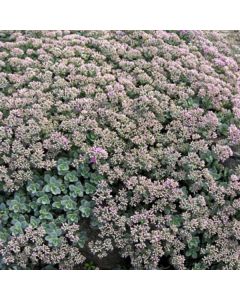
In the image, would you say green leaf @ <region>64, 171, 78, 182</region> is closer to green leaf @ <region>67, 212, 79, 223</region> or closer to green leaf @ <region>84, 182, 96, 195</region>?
green leaf @ <region>84, 182, 96, 195</region>

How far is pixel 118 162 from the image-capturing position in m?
3.11

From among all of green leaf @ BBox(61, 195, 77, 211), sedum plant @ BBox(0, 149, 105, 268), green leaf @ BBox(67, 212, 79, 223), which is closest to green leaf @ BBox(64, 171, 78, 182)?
sedum plant @ BBox(0, 149, 105, 268)

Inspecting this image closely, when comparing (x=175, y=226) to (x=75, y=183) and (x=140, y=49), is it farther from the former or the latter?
(x=140, y=49)

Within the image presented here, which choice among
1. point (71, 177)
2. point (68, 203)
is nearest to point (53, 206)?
point (68, 203)

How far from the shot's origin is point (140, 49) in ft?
12.5

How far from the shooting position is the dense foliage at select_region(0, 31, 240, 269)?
116 inches

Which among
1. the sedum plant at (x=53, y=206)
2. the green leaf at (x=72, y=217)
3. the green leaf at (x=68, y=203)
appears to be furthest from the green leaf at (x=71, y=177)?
the green leaf at (x=72, y=217)

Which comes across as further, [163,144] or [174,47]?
[174,47]

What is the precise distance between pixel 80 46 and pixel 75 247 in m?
1.62

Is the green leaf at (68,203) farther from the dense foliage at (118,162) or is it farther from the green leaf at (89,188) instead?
the green leaf at (89,188)

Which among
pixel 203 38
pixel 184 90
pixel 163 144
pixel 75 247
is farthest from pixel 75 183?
pixel 203 38

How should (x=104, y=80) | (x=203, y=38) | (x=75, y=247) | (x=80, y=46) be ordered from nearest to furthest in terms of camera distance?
1. (x=75, y=247)
2. (x=104, y=80)
3. (x=80, y=46)
4. (x=203, y=38)

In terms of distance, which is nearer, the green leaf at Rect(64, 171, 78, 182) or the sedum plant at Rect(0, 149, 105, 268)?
the sedum plant at Rect(0, 149, 105, 268)

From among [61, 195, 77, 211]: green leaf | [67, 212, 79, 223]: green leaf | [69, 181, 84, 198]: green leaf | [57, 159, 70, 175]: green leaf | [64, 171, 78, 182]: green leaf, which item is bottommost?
[67, 212, 79, 223]: green leaf
